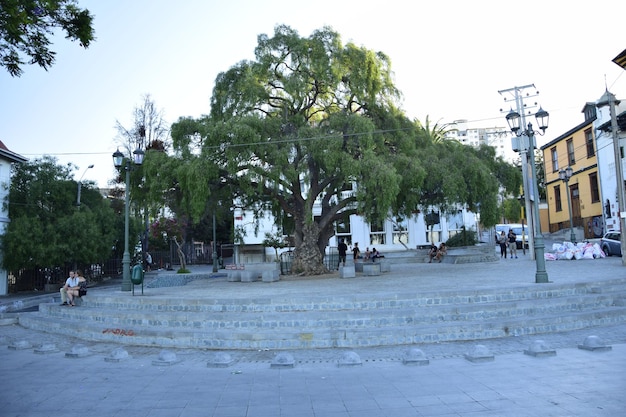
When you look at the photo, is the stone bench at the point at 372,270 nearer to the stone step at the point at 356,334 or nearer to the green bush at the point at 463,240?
the stone step at the point at 356,334

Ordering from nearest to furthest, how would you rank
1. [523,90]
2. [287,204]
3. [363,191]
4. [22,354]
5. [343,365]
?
[343,365]
[22,354]
[363,191]
[287,204]
[523,90]

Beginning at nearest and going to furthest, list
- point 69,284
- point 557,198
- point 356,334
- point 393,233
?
point 356,334, point 69,284, point 393,233, point 557,198

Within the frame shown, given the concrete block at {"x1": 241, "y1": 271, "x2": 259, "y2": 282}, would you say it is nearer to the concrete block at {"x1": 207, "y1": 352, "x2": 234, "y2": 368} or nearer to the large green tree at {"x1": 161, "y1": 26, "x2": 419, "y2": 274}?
the large green tree at {"x1": 161, "y1": 26, "x2": 419, "y2": 274}

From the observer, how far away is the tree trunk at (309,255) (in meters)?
18.6

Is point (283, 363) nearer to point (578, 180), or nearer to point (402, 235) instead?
point (402, 235)

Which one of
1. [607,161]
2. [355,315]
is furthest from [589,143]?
[355,315]

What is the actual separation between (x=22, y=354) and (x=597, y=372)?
9.21m

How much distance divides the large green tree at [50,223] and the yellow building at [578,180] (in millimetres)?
29984

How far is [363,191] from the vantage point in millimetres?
15086

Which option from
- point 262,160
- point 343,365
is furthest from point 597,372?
point 262,160

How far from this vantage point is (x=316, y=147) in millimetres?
15305

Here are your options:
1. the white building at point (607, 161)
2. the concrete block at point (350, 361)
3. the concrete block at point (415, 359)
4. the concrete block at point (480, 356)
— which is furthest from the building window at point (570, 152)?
the concrete block at point (350, 361)

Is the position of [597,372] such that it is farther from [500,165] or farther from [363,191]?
[500,165]

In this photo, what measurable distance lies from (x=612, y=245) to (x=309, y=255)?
54.7 ft
